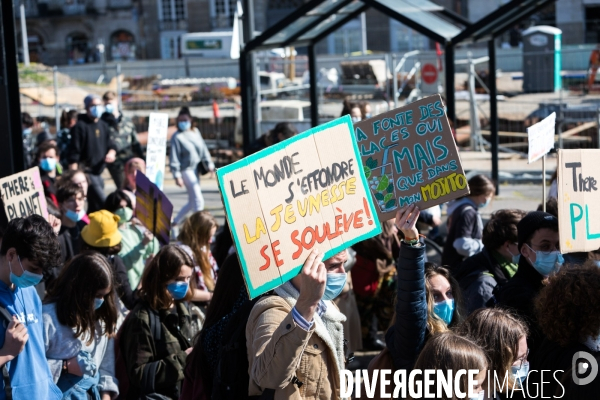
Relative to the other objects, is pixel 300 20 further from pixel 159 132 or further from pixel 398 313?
pixel 398 313

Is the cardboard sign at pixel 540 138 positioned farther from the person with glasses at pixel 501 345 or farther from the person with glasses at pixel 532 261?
the person with glasses at pixel 501 345

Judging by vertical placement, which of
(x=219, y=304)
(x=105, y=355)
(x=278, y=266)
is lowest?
(x=105, y=355)

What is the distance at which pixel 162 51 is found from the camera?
193 ft

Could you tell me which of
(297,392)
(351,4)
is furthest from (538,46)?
(297,392)

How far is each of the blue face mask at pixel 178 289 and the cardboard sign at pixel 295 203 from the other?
1.46m

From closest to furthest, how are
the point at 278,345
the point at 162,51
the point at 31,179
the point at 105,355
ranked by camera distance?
1. the point at 278,345
2. the point at 105,355
3. the point at 31,179
4. the point at 162,51

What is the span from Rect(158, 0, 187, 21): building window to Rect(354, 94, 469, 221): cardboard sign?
187 feet

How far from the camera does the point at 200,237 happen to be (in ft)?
19.8

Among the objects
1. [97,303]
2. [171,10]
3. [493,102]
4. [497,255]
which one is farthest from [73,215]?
[171,10]

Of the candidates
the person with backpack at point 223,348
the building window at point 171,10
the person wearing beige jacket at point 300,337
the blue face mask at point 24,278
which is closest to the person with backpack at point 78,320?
the blue face mask at point 24,278

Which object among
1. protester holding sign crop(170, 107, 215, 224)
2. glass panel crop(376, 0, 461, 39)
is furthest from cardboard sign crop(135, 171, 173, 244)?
glass panel crop(376, 0, 461, 39)

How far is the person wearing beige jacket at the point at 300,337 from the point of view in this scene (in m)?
3.01

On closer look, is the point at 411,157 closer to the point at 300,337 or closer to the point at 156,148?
the point at 300,337

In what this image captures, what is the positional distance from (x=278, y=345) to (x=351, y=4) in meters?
8.70
